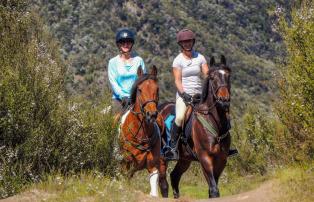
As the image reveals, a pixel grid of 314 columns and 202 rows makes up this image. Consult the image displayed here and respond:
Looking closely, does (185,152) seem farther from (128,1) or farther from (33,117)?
(128,1)

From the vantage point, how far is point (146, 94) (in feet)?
35.1

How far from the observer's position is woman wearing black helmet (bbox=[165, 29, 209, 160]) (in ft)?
40.5

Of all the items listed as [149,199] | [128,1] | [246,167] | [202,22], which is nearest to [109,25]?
[128,1]

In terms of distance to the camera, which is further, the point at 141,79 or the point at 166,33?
the point at 166,33

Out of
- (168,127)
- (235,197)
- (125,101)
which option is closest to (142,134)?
(125,101)

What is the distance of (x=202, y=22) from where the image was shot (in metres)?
80.3

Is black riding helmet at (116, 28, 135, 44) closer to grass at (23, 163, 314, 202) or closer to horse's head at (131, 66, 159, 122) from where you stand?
horse's head at (131, 66, 159, 122)

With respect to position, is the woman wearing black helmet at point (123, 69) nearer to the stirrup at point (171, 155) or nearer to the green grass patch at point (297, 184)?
the stirrup at point (171, 155)

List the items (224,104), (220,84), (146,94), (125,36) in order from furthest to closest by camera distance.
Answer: (125,36), (220,84), (224,104), (146,94)

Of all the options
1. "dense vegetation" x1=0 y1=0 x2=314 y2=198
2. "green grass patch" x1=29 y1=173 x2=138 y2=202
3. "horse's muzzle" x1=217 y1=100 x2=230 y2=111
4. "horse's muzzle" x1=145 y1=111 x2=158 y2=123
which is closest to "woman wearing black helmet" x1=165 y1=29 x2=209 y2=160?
"horse's muzzle" x1=217 y1=100 x2=230 y2=111

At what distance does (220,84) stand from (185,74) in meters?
1.37

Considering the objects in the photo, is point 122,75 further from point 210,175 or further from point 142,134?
point 210,175

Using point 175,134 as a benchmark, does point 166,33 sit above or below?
above

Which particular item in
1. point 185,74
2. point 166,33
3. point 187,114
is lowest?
point 187,114
